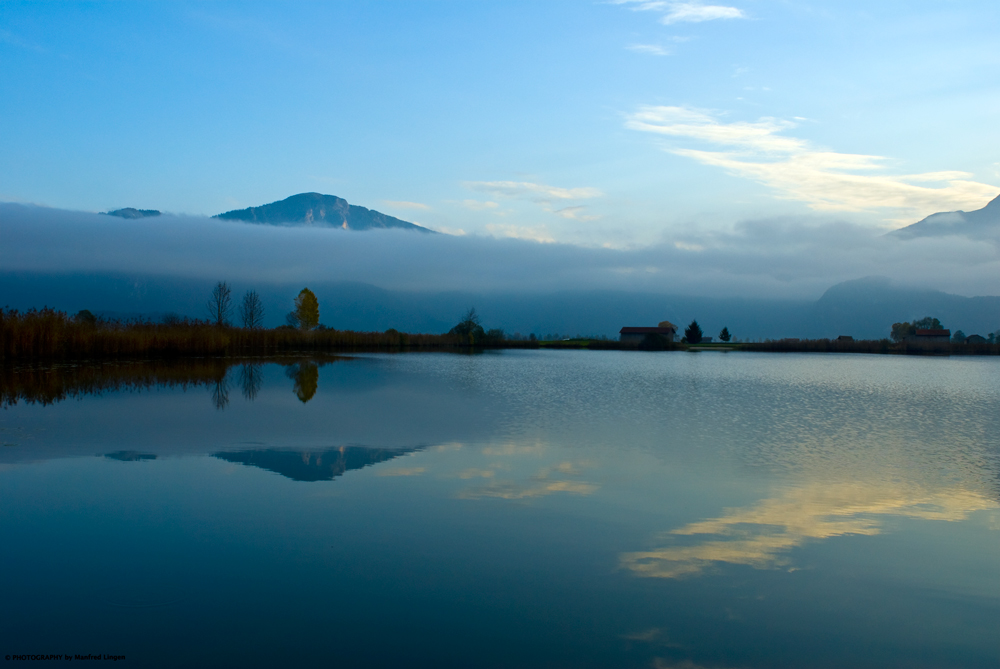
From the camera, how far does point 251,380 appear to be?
2027cm

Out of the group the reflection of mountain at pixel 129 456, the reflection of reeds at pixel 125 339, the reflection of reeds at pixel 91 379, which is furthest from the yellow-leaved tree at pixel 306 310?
the reflection of mountain at pixel 129 456

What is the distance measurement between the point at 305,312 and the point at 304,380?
150ft

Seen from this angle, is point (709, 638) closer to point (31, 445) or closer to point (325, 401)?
point (31, 445)

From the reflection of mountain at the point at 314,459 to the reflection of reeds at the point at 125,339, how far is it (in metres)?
17.8

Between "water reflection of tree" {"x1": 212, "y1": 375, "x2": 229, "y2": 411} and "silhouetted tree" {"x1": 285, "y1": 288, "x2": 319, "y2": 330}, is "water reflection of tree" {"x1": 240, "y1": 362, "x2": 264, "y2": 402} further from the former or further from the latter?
"silhouetted tree" {"x1": 285, "y1": 288, "x2": 319, "y2": 330}

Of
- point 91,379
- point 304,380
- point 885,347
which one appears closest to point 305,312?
point 304,380

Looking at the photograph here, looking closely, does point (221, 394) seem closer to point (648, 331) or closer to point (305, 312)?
point (305, 312)

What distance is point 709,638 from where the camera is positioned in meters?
4.15

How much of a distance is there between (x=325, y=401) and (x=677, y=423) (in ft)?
26.8

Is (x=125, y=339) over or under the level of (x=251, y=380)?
over

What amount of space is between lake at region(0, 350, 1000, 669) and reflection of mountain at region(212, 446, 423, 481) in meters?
0.06

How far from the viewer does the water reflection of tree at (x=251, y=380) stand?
54.6ft

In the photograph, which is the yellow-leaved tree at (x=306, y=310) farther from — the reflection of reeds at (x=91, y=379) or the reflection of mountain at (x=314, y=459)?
the reflection of mountain at (x=314, y=459)

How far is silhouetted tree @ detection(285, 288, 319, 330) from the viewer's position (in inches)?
2542
